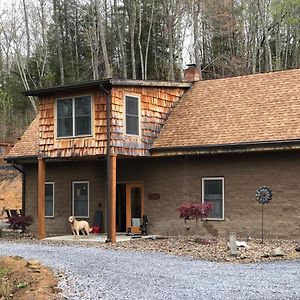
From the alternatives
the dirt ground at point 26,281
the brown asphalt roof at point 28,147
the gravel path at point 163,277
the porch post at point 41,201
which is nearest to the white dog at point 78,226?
the porch post at point 41,201

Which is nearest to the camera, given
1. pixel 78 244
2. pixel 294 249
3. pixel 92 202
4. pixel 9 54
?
pixel 294 249

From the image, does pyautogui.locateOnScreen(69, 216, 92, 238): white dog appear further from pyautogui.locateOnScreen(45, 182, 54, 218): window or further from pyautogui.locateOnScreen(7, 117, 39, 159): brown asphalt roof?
pyautogui.locateOnScreen(7, 117, 39, 159): brown asphalt roof

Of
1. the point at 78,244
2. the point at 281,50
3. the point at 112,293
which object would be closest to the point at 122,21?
the point at 281,50

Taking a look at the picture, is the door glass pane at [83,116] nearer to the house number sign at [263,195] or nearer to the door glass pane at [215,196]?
the door glass pane at [215,196]

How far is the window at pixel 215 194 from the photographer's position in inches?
754

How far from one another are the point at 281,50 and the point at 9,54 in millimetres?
22666

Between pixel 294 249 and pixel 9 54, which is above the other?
pixel 9 54

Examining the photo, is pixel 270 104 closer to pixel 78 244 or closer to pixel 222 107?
pixel 222 107

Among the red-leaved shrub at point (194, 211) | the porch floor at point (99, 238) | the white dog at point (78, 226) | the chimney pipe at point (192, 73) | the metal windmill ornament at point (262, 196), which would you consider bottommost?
the porch floor at point (99, 238)

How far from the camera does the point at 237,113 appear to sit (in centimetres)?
2014

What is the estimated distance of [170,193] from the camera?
20188 millimetres

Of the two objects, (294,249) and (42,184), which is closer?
(294,249)

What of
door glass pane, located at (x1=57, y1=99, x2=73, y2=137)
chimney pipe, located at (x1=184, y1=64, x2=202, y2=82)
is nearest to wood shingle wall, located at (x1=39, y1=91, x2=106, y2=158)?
door glass pane, located at (x1=57, y1=99, x2=73, y2=137)

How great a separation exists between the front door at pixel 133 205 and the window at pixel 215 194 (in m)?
2.59
